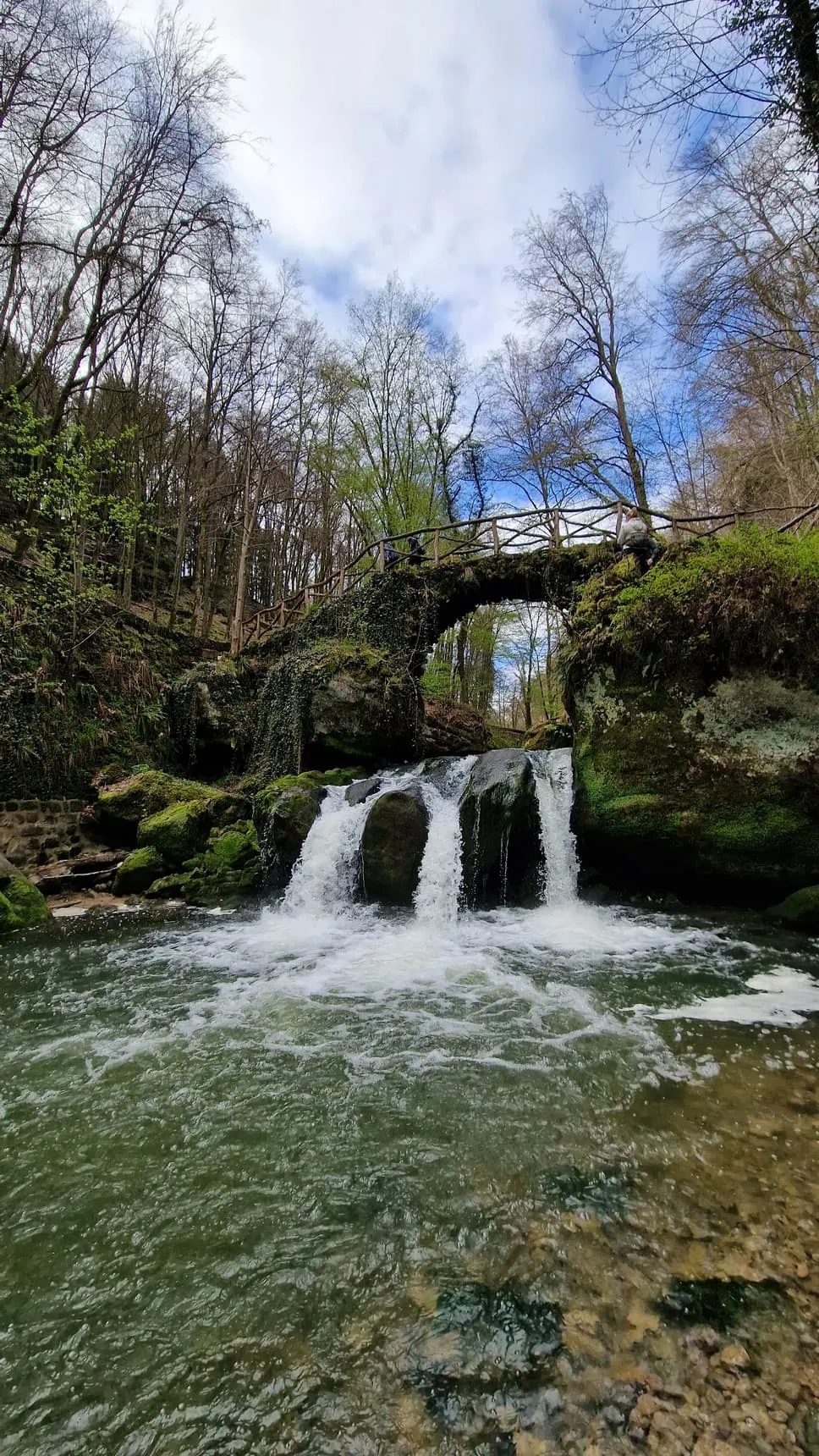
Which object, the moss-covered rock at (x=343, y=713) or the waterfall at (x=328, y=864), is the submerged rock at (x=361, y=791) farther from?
the moss-covered rock at (x=343, y=713)

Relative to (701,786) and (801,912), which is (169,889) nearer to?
(701,786)

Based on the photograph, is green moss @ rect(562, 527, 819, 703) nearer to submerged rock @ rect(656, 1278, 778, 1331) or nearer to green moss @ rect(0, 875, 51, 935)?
submerged rock @ rect(656, 1278, 778, 1331)

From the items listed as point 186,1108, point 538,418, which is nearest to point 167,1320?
point 186,1108

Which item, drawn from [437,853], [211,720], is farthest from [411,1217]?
[211,720]

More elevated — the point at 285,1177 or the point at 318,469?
the point at 318,469

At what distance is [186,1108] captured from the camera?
3.31 meters

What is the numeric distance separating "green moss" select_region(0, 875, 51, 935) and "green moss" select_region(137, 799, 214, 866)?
7.07 ft

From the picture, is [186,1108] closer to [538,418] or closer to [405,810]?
[405,810]

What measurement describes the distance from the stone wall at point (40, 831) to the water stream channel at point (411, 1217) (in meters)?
5.40

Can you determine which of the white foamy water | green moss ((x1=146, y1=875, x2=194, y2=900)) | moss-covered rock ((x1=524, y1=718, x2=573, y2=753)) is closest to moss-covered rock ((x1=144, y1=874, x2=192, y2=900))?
green moss ((x1=146, y1=875, x2=194, y2=900))

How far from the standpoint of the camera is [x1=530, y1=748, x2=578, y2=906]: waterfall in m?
8.07

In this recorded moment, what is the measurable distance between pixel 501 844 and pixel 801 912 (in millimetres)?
3618

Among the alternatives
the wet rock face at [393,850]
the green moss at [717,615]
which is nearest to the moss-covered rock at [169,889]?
the wet rock face at [393,850]

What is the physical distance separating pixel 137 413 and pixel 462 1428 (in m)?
24.4
